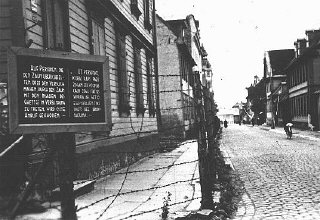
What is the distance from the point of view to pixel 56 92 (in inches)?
156

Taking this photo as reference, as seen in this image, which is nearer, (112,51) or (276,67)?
(112,51)

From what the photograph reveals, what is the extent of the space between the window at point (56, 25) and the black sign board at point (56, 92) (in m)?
3.42

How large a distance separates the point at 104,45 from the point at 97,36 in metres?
0.57

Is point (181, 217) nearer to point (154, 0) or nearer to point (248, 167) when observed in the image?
point (248, 167)

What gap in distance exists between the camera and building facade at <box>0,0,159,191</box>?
6.61 m

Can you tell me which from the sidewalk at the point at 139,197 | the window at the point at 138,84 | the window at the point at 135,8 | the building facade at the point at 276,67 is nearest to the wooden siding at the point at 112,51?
the window at the point at 138,84

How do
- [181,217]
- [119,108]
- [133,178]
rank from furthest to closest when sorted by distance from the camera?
1. [119,108]
2. [133,178]
3. [181,217]

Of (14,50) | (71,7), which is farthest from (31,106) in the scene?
(71,7)

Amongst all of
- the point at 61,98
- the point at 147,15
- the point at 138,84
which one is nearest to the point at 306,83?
the point at 147,15

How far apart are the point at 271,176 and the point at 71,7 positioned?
6.64 metres

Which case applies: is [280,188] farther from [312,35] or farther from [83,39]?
[312,35]

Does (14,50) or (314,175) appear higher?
(14,50)

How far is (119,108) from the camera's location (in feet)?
39.7

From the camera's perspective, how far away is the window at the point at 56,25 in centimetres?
758
